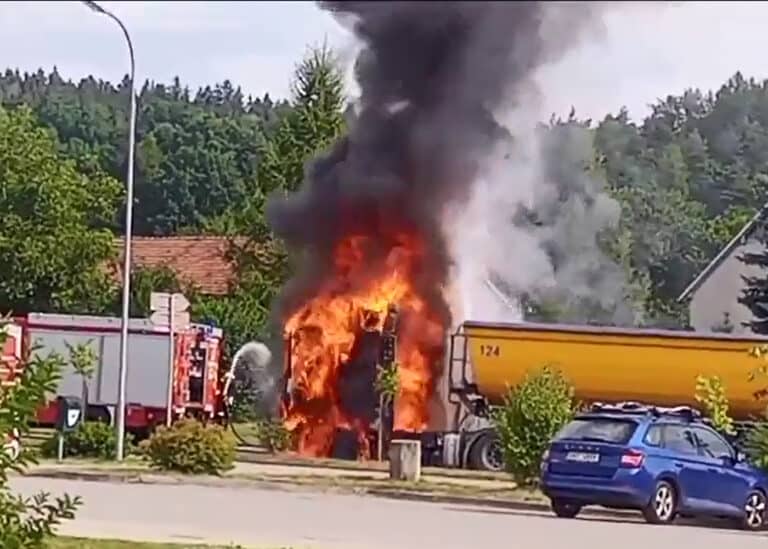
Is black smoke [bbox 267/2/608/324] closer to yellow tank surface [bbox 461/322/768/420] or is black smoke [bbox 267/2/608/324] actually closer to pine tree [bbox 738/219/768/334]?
yellow tank surface [bbox 461/322/768/420]

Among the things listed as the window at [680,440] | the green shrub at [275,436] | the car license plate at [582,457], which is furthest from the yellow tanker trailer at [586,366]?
the car license plate at [582,457]

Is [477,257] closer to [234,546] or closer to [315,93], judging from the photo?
[315,93]

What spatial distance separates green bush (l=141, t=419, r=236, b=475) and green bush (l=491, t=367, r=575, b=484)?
479 cm

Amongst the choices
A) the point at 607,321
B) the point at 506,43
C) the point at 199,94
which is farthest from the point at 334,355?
the point at 199,94

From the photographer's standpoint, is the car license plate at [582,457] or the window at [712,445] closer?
the car license plate at [582,457]

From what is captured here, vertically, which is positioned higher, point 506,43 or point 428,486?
point 506,43

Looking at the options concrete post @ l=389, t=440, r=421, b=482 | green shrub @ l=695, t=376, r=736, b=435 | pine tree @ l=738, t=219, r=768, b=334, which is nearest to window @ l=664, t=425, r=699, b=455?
green shrub @ l=695, t=376, r=736, b=435

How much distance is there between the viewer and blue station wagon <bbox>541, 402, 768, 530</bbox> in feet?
82.9

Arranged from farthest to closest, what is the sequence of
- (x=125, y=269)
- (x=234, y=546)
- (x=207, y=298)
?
(x=207, y=298)
(x=125, y=269)
(x=234, y=546)

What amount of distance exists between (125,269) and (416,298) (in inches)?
295

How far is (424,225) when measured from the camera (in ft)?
133

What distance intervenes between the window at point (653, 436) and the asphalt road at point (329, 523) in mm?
1217

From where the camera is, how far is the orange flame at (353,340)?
40.8 m

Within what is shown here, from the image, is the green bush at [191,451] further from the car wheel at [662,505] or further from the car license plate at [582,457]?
the car wheel at [662,505]
